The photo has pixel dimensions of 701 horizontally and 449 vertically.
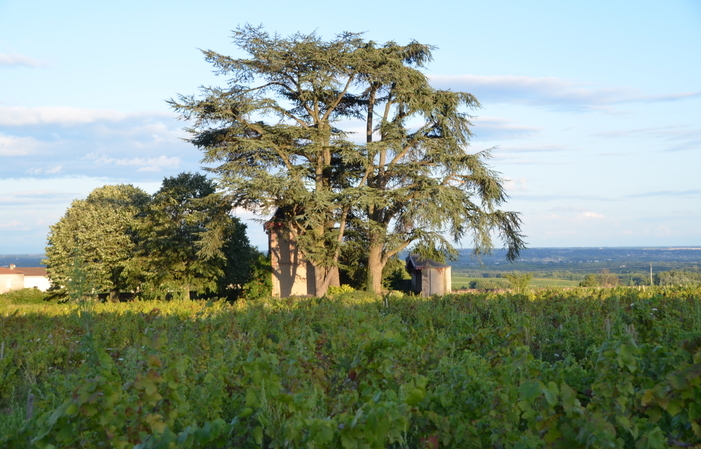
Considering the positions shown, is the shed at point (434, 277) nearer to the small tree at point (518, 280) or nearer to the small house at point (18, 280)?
the small tree at point (518, 280)

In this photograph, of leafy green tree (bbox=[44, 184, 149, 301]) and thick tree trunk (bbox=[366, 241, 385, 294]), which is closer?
thick tree trunk (bbox=[366, 241, 385, 294])

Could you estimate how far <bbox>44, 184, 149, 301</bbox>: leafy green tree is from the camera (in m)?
31.8

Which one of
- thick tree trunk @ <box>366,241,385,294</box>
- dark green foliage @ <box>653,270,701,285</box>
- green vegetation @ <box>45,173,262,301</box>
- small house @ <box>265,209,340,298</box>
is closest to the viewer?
dark green foliage @ <box>653,270,701,285</box>

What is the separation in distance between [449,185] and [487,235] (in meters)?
2.71

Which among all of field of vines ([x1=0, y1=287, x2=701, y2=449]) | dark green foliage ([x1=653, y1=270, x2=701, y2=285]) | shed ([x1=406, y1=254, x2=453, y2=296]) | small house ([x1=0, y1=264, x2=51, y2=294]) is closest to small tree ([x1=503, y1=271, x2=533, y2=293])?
dark green foliage ([x1=653, y1=270, x2=701, y2=285])

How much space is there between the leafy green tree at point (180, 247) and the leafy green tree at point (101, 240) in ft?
5.60

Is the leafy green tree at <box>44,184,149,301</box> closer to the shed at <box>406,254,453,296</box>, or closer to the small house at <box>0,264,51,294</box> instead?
the shed at <box>406,254,453,296</box>

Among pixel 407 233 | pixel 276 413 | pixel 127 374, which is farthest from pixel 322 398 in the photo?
pixel 407 233

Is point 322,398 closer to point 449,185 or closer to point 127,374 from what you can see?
point 127,374

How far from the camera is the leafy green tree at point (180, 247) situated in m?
27.7

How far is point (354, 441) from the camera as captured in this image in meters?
2.31

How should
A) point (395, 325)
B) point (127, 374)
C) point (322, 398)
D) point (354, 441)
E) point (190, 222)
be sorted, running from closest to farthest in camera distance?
1. point (354, 441)
2. point (322, 398)
3. point (127, 374)
4. point (395, 325)
5. point (190, 222)

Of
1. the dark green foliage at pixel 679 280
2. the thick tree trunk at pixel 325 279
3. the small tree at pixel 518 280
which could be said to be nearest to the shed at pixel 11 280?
the thick tree trunk at pixel 325 279

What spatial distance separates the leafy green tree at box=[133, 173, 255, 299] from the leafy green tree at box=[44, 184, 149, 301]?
67.2 inches
